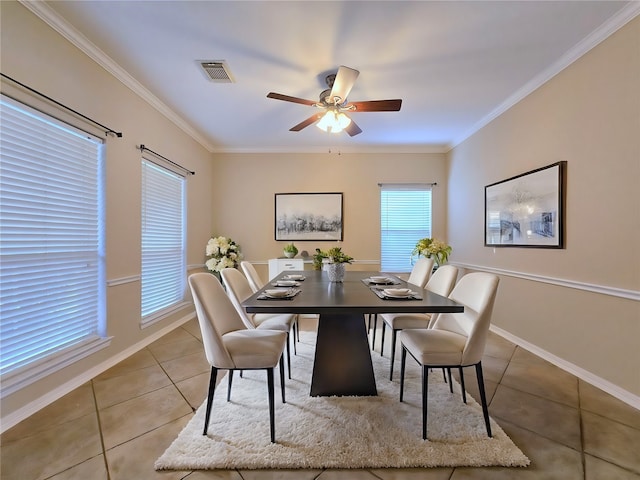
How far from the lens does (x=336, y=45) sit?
7.48 feet

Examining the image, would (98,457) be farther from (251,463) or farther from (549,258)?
(549,258)

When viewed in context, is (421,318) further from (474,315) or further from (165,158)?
(165,158)

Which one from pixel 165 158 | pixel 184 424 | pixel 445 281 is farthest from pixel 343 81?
pixel 184 424

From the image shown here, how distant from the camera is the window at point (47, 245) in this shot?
5.84 ft

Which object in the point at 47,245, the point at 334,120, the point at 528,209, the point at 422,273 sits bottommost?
the point at 422,273

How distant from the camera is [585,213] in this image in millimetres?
2320

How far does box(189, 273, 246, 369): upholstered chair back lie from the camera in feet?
5.20

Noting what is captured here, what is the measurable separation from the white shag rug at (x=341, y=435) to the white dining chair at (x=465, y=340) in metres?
0.13

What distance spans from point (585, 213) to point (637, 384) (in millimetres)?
1234

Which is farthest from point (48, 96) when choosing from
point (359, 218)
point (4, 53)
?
point (359, 218)

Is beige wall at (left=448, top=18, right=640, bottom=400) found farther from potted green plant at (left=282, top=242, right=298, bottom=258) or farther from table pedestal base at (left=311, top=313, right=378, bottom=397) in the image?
potted green plant at (left=282, top=242, right=298, bottom=258)

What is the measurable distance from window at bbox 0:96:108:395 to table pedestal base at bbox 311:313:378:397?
185cm

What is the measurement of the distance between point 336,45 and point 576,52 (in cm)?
194

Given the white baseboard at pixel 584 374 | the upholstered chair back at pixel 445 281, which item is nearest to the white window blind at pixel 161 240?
the upholstered chair back at pixel 445 281
